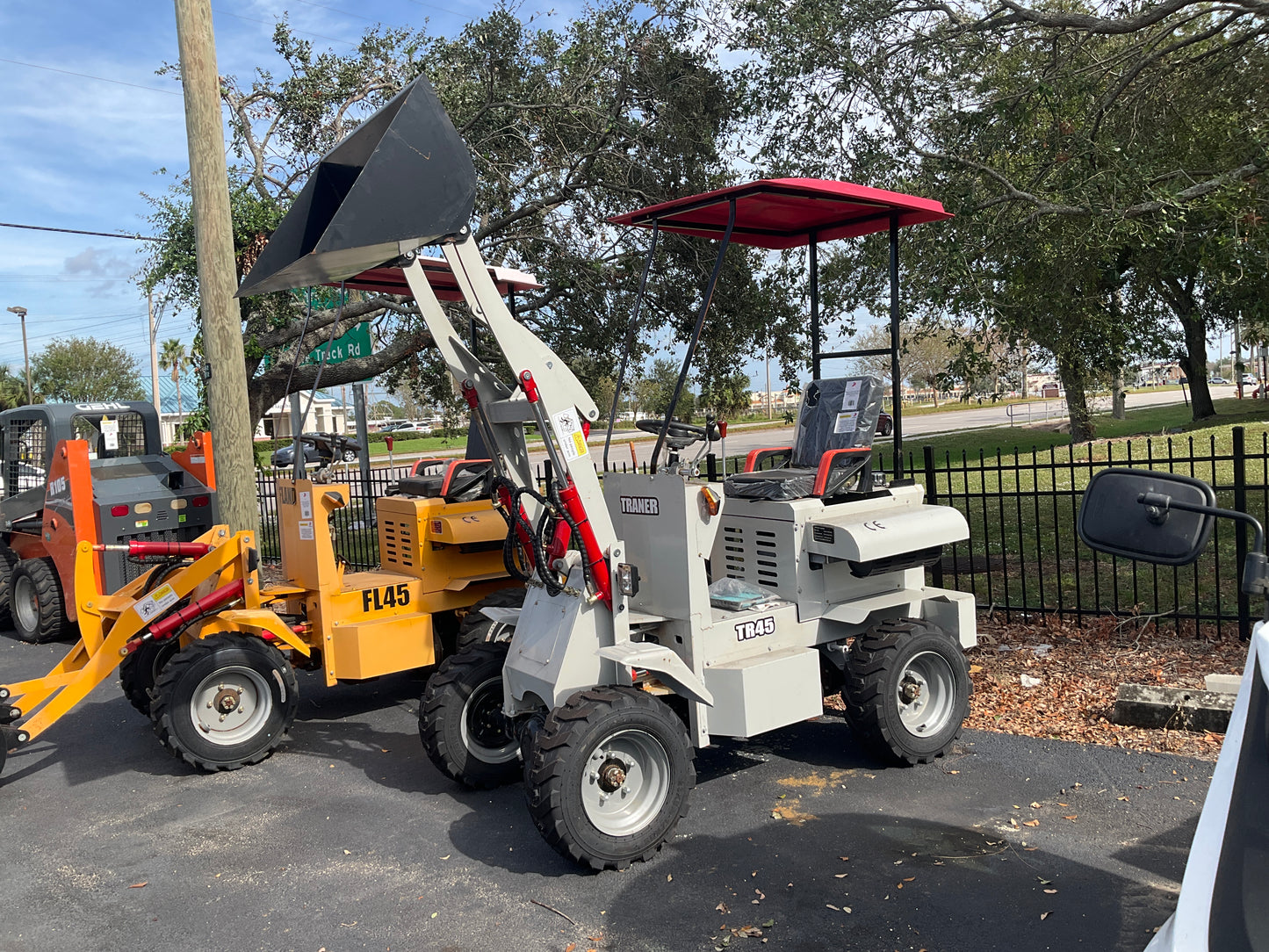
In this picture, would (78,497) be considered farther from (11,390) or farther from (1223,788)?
(11,390)

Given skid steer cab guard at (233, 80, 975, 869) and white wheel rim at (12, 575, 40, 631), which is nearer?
skid steer cab guard at (233, 80, 975, 869)

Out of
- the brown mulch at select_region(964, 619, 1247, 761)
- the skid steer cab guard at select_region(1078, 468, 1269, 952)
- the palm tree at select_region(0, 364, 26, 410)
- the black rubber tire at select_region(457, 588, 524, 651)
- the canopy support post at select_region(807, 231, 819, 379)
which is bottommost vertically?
the brown mulch at select_region(964, 619, 1247, 761)

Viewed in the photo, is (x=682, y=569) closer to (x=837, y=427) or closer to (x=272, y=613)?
(x=837, y=427)

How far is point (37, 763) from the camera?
597 cm

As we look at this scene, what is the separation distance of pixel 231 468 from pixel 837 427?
457cm

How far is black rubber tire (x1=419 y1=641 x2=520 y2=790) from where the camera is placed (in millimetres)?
4965

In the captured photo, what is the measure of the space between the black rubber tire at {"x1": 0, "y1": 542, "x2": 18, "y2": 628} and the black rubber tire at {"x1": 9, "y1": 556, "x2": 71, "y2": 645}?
0.35 meters

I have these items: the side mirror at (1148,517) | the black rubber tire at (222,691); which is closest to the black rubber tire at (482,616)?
the black rubber tire at (222,691)

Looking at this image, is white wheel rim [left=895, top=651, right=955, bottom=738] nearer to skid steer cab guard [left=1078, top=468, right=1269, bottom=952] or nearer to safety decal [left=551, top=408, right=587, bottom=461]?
safety decal [left=551, top=408, right=587, bottom=461]

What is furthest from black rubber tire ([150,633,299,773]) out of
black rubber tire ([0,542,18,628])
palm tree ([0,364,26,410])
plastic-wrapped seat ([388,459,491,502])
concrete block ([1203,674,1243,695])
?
palm tree ([0,364,26,410])

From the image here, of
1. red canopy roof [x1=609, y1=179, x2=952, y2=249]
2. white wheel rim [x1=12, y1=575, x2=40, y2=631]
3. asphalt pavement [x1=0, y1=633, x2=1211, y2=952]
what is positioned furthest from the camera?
white wheel rim [x1=12, y1=575, x2=40, y2=631]

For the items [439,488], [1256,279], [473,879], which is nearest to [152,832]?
Answer: [473,879]

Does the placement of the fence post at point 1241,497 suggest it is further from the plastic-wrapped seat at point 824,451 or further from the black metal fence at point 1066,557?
the plastic-wrapped seat at point 824,451

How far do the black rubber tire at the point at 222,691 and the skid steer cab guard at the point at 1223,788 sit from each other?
15.8 feet
